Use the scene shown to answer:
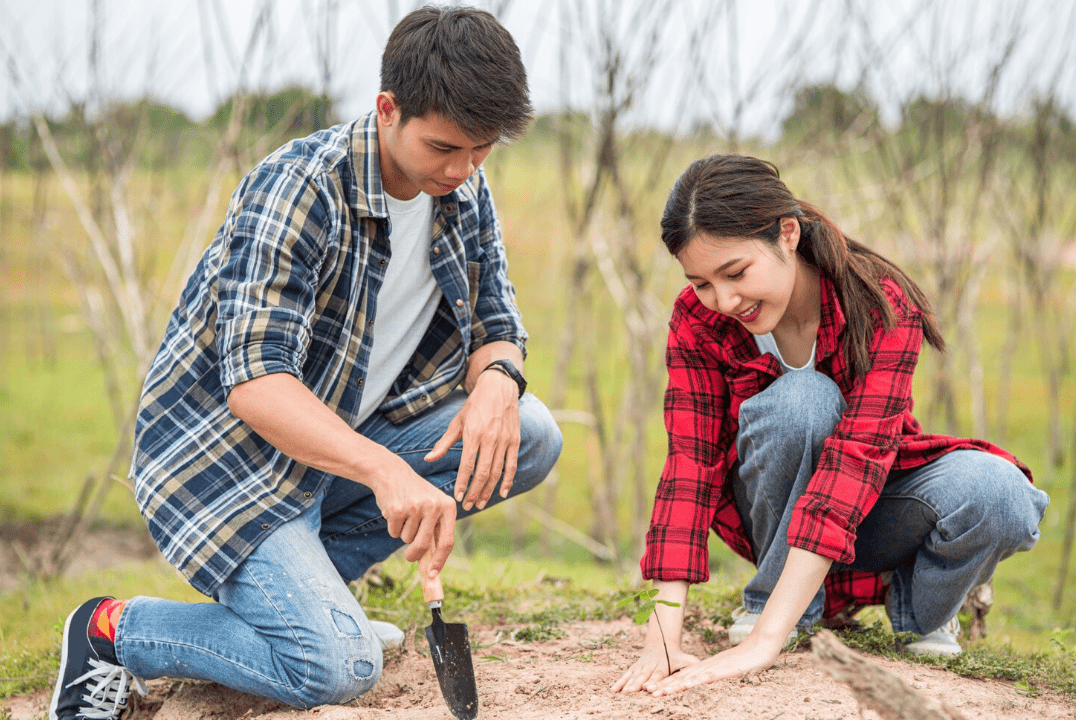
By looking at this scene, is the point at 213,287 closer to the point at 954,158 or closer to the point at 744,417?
the point at 744,417

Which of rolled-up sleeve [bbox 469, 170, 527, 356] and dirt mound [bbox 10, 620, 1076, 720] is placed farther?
rolled-up sleeve [bbox 469, 170, 527, 356]

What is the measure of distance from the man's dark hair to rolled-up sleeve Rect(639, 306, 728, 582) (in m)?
0.64

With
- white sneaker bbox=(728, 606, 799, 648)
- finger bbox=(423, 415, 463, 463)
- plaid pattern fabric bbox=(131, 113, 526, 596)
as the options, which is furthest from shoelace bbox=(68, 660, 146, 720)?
white sneaker bbox=(728, 606, 799, 648)

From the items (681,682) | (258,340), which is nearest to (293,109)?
(258,340)

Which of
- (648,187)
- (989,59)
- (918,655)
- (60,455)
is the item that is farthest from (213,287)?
(60,455)

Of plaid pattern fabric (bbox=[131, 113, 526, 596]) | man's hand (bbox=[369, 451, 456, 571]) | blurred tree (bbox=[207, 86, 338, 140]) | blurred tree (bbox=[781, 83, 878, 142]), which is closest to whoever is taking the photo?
man's hand (bbox=[369, 451, 456, 571])

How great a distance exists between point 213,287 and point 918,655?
1.77 m

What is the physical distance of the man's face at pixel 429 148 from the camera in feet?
6.08

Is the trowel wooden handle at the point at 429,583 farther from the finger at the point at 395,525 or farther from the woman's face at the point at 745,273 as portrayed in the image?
the woman's face at the point at 745,273

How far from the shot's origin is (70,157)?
689cm

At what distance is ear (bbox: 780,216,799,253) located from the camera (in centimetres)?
190

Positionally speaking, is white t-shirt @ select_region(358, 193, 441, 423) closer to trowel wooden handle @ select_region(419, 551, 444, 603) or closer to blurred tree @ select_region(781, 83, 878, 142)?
trowel wooden handle @ select_region(419, 551, 444, 603)

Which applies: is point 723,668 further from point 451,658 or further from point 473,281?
point 473,281

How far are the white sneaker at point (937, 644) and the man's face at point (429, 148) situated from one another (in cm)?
149
